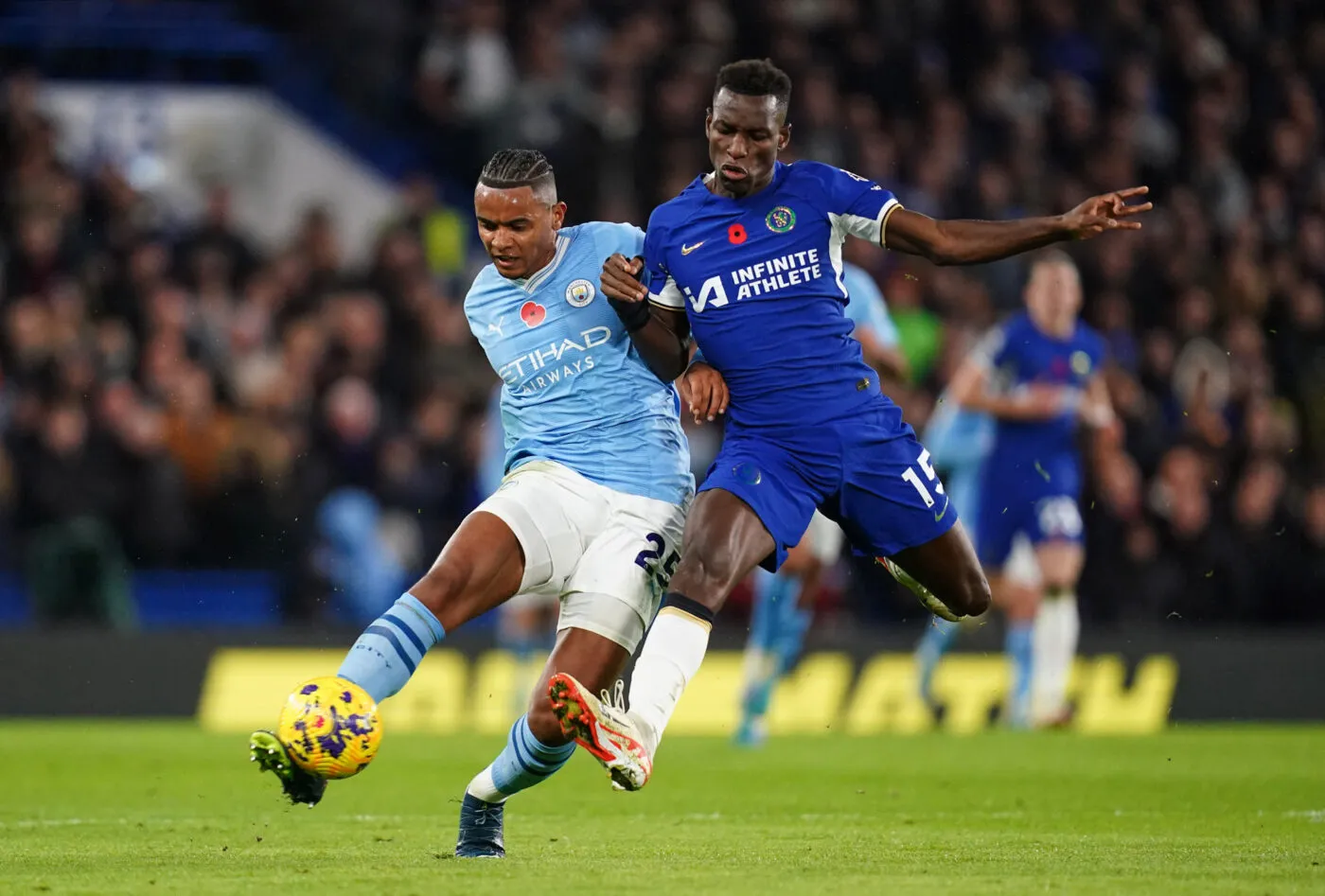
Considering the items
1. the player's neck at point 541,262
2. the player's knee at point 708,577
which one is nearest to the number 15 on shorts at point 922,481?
the player's knee at point 708,577

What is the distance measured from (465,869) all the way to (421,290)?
9.90 metres

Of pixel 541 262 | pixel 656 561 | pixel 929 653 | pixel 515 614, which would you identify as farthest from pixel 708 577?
pixel 929 653

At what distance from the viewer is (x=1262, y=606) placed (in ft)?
50.7

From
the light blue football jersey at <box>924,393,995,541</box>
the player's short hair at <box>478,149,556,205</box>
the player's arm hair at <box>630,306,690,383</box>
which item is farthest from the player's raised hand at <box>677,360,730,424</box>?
the light blue football jersey at <box>924,393,995,541</box>

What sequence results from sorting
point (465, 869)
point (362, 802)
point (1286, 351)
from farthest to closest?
point (1286, 351), point (362, 802), point (465, 869)

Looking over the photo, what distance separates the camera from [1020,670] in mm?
12828

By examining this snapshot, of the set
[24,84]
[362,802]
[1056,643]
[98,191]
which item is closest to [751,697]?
[1056,643]

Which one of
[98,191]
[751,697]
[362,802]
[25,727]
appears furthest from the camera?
[98,191]

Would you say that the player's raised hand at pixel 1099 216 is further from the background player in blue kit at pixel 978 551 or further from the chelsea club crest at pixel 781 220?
the background player in blue kit at pixel 978 551

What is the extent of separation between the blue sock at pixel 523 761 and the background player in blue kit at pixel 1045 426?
641 cm

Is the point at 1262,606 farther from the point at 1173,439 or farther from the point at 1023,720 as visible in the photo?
the point at 1023,720

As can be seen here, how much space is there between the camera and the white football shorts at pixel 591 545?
644 cm

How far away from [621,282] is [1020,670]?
689 centimetres

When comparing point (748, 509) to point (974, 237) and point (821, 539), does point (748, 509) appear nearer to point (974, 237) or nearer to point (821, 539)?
point (974, 237)
